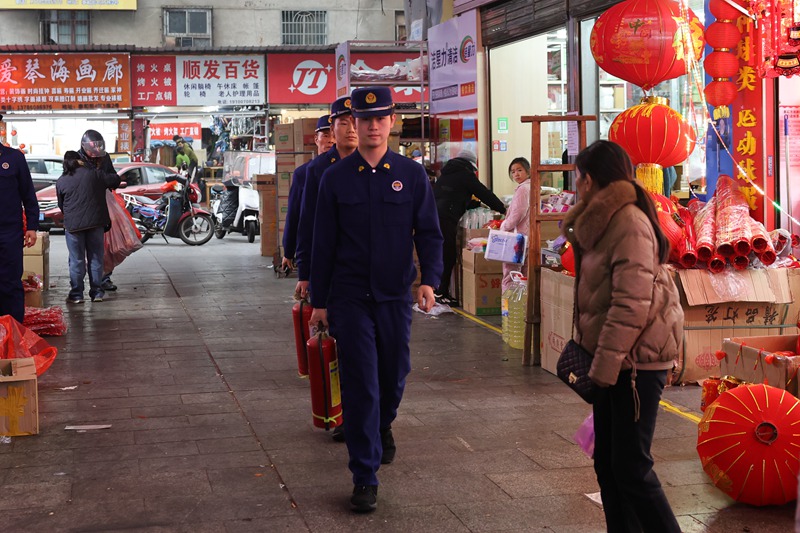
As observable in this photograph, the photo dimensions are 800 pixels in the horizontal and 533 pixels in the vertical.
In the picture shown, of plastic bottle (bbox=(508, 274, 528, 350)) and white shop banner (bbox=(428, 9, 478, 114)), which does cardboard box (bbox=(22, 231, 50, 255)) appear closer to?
white shop banner (bbox=(428, 9, 478, 114))

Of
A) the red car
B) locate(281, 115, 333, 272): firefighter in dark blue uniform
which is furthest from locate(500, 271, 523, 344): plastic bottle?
the red car

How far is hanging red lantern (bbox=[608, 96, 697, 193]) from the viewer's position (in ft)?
23.0

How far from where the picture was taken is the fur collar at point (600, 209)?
3721 mm

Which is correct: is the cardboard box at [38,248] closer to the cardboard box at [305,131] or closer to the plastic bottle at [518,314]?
the cardboard box at [305,131]

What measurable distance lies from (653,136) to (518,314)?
7.01 feet

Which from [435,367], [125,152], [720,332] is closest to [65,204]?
[435,367]

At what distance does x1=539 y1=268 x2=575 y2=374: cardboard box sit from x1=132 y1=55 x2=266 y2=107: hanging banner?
19.7 meters

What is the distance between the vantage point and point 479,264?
1033 centimetres

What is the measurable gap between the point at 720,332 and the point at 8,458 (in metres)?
4.57

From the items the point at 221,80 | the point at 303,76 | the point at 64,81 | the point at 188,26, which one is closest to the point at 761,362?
the point at 303,76

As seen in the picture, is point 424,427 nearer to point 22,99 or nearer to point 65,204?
point 65,204

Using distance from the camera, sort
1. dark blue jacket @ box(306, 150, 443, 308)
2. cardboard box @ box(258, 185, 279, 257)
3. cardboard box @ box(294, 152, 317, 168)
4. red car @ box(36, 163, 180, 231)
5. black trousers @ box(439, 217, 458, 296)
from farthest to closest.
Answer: red car @ box(36, 163, 180, 231) → cardboard box @ box(258, 185, 279, 257) → cardboard box @ box(294, 152, 317, 168) → black trousers @ box(439, 217, 458, 296) → dark blue jacket @ box(306, 150, 443, 308)

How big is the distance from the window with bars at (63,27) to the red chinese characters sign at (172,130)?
18.3ft

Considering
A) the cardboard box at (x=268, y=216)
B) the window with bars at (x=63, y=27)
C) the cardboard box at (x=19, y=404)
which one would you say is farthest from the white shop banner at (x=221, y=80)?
the cardboard box at (x=19, y=404)
